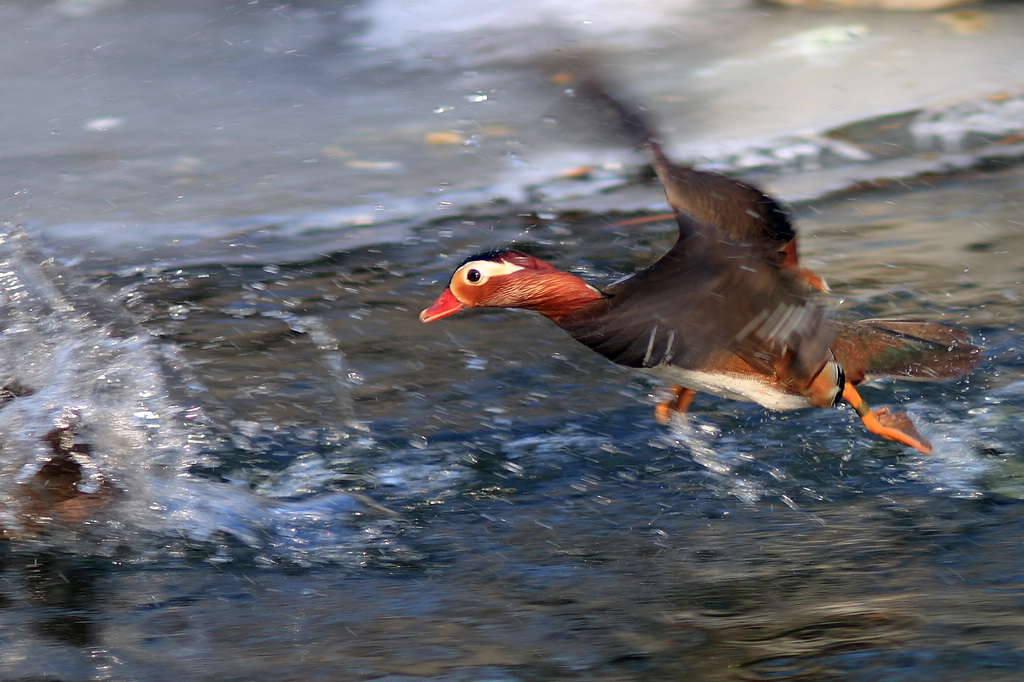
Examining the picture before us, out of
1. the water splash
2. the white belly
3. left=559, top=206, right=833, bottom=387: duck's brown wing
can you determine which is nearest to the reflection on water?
the water splash

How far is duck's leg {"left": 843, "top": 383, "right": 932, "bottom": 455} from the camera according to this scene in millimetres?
2777

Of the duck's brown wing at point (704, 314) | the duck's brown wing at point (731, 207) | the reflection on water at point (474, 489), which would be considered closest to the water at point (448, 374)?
the reflection on water at point (474, 489)

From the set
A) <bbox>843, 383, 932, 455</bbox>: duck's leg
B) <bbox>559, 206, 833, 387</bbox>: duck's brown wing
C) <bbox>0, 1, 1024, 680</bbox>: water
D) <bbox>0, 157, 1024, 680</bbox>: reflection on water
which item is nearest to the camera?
<bbox>0, 157, 1024, 680</bbox>: reflection on water

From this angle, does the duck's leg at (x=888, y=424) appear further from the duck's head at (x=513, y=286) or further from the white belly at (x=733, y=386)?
the duck's head at (x=513, y=286)

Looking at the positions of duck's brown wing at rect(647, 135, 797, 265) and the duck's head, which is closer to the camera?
duck's brown wing at rect(647, 135, 797, 265)

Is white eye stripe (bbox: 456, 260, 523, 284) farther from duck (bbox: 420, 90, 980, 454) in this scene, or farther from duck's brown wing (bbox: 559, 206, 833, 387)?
duck's brown wing (bbox: 559, 206, 833, 387)

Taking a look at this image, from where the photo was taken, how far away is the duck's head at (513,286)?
8.62 feet

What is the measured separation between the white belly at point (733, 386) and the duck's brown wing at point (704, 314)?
0.04m

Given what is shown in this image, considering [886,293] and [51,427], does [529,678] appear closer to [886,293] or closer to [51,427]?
[51,427]

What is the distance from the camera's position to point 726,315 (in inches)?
91.1

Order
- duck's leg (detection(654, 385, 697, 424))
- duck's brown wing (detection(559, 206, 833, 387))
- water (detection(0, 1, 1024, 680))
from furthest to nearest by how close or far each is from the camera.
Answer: duck's leg (detection(654, 385, 697, 424))
duck's brown wing (detection(559, 206, 833, 387))
water (detection(0, 1, 1024, 680))

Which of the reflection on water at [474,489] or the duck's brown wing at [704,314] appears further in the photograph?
the duck's brown wing at [704,314]

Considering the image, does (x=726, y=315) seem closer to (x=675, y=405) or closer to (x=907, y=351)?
(x=675, y=405)

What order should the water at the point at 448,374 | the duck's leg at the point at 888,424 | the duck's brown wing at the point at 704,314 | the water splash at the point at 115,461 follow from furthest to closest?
the duck's leg at the point at 888,424, the water splash at the point at 115,461, the duck's brown wing at the point at 704,314, the water at the point at 448,374
